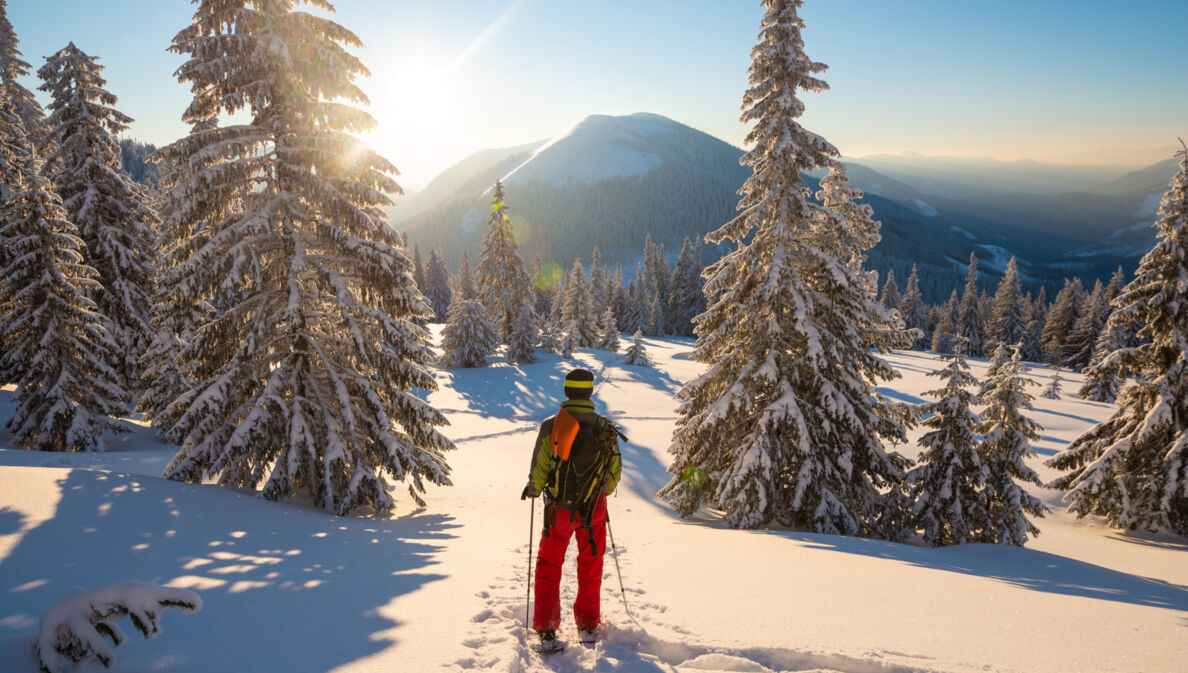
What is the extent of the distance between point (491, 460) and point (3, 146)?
2216cm

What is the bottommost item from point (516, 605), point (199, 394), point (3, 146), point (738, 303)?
point (516, 605)

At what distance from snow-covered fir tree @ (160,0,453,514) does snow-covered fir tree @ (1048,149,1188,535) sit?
1956 centimetres

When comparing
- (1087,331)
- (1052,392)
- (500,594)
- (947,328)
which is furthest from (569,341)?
(947,328)

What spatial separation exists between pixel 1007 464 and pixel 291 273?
1649 cm

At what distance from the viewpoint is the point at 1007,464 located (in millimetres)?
12461

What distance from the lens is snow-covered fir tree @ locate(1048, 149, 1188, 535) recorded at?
1480cm

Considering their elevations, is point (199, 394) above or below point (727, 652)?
above

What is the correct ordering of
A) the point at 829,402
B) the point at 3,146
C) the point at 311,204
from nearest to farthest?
1. the point at 311,204
2. the point at 829,402
3. the point at 3,146

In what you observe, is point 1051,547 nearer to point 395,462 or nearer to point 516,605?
point 516,605

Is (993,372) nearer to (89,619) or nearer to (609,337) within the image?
Answer: (89,619)

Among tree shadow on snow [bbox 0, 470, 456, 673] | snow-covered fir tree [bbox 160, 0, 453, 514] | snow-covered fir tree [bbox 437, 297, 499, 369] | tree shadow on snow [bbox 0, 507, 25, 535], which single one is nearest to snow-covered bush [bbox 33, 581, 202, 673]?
tree shadow on snow [bbox 0, 470, 456, 673]

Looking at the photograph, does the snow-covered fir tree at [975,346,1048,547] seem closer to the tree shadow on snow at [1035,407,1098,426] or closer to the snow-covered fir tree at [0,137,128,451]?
the tree shadow on snow at [1035,407,1098,426]

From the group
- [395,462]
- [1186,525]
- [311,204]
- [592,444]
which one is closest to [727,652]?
[592,444]

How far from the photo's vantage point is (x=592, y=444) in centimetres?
505
